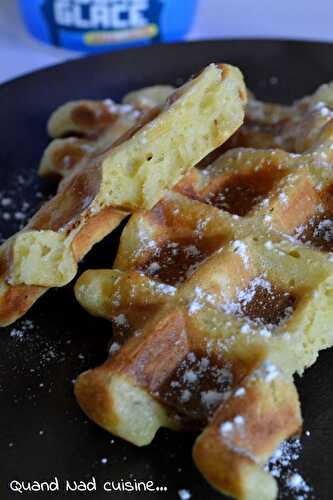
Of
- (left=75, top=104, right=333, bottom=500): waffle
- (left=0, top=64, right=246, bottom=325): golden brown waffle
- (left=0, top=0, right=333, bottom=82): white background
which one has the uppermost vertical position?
(left=0, top=64, right=246, bottom=325): golden brown waffle

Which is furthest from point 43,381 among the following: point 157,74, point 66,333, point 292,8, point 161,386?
point 292,8

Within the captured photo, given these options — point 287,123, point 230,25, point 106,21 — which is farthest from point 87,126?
point 230,25

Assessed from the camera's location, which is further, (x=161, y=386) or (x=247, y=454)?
(x=161, y=386)

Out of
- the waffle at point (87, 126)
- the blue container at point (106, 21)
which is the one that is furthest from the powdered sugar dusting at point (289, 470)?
the blue container at point (106, 21)

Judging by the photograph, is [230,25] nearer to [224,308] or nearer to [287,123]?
[287,123]

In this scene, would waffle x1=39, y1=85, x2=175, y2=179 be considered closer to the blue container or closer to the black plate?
the black plate

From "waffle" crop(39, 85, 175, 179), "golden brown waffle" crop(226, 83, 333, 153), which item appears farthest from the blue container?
"golden brown waffle" crop(226, 83, 333, 153)

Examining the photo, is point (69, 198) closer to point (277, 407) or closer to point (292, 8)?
point (277, 407)

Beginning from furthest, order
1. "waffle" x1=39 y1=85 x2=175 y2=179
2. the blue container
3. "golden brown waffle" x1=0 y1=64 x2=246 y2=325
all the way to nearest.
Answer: the blue container, "waffle" x1=39 y1=85 x2=175 y2=179, "golden brown waffle" x1=0 y1=64 x2=246 y2=325
